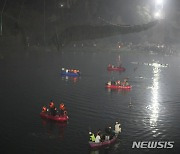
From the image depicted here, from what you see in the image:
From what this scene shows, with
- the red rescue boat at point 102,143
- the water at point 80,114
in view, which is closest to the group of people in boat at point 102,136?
the red rescue boat at point 102,143

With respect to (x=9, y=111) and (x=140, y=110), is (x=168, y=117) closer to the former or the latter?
(x=140, y=110)

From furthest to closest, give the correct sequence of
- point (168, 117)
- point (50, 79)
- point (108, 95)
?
point (50, 79)
point (108, 95)
point (168, 117)

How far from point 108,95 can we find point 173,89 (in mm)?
40618

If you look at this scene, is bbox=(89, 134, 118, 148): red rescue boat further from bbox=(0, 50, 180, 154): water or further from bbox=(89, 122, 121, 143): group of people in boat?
bbox=(0, 50, 180, 154): water

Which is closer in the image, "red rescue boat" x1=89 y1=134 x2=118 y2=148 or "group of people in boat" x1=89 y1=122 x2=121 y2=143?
"red rescue boat" x1=89 y1=134 x2=118 y2=148

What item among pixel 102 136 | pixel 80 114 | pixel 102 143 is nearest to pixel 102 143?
pixel 102 143

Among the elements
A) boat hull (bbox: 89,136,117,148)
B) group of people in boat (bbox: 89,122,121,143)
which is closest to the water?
boat hull (bbox: 89,136,117,148)

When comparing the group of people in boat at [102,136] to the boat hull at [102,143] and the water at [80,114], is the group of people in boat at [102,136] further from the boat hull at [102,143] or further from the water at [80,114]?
the water at [80,114]

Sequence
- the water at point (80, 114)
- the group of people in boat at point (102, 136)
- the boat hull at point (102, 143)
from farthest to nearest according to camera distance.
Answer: the water at point (80, 114) → the group of people in boat at point (102, 136) → the boat hull at point (102, 143)

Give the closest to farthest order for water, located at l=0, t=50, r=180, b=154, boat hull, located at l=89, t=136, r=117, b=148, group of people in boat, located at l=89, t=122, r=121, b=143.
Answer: boat hull, located at l=89, t=136, r=117, b=148 < group of people in boat, located at l=89, t=122, r=121, b=143 < water, located at l=0, t=50, r=180, b=154

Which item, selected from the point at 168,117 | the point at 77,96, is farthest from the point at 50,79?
the point at 168,117

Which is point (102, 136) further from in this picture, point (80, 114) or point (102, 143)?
point (80, 114)

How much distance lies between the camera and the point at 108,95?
10925 centimetres

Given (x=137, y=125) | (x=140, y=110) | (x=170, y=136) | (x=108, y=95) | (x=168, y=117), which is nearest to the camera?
(x=170, y=136)
